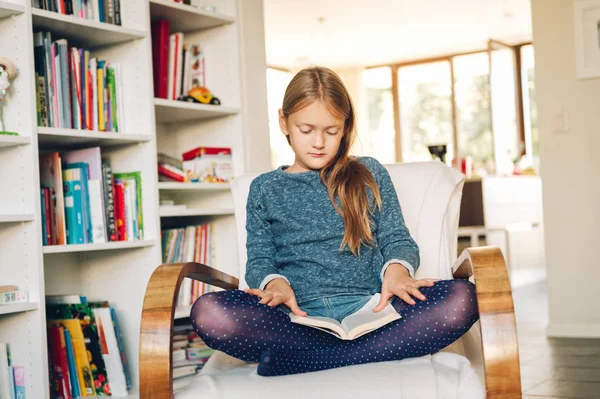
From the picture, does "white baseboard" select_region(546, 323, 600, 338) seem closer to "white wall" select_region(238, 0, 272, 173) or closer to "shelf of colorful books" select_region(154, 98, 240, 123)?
"white wall" select_region(238, 0, 272, 173)

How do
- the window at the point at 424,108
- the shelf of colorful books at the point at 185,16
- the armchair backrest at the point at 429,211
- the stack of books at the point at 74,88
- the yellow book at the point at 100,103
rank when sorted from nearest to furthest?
the armchair backrest at the point at 429,211, the stack of books at the point at 74,88, the yellow book at the point at 100,103, the shelf of colorful books at the point at 185,16, the window at the point at 424,108

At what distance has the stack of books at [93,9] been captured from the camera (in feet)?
8.75

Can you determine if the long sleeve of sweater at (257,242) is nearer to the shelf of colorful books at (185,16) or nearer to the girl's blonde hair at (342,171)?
the girl's blonde hair at (342,171)

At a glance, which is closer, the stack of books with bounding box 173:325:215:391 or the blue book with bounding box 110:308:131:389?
the blue book with bounding box 110:308:131:389

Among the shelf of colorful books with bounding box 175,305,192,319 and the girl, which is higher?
the girl

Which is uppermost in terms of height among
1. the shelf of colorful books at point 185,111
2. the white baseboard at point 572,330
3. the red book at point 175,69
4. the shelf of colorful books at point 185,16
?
the shelf of colorful books at point 185,16

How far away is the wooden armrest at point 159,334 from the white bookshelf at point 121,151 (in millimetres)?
915

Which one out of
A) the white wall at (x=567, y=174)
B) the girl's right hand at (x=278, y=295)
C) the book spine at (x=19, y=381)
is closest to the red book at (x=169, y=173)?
the book spine at (x=19, y=381)

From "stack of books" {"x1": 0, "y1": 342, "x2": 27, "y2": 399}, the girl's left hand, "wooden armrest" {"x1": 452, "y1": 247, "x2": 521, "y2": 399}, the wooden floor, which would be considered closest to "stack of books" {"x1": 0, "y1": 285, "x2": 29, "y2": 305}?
"stack of books" {"x1": 0, "y1": 342, "x2": 27, "y2": 399}

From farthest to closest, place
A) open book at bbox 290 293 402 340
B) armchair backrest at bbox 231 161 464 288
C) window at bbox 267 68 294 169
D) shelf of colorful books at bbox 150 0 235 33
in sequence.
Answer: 1. window at bbox 267 68 294 169
2. shelf of colorful books at bbox 150 0 235 33
3. armchair backrest at bbox 231 161 464 288
4. open book at bbox 290 293 402 340

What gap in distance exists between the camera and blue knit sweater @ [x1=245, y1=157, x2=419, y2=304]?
1795mm

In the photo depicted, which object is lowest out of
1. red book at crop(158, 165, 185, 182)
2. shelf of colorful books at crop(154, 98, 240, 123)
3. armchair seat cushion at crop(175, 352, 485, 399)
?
armchair seat cushion at crop(175, 352, 485, 399)

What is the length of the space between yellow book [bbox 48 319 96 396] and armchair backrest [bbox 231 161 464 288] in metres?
0.86

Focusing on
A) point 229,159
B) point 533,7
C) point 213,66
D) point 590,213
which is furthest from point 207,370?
point 533,7
